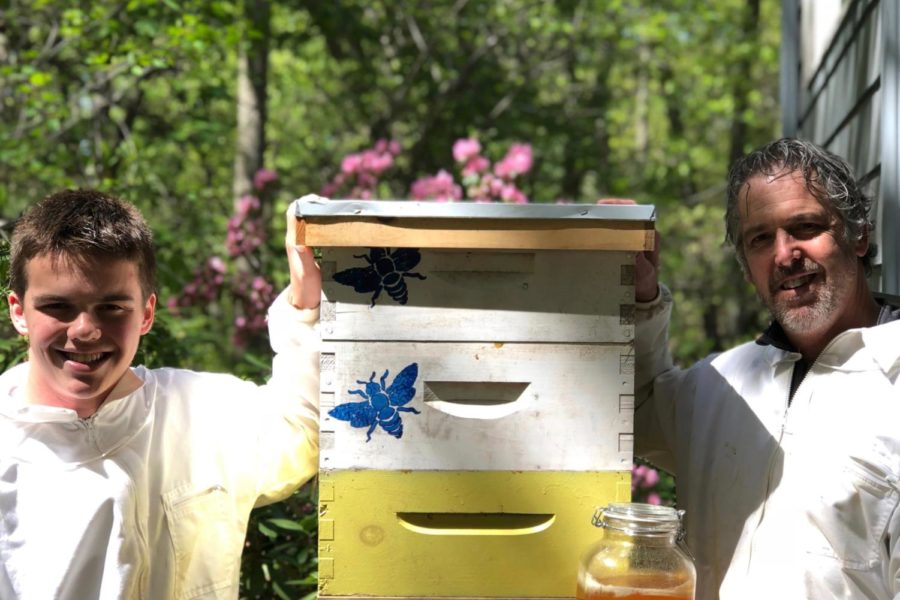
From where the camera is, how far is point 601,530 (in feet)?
5.99

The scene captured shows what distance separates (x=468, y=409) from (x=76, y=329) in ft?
2.33

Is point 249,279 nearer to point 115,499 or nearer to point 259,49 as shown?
point 259,49

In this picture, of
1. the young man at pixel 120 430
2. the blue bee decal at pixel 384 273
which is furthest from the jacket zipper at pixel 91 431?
the blue bee decal at pixel 384 273

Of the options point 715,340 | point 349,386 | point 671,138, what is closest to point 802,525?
point 349,386

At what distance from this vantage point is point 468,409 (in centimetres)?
183

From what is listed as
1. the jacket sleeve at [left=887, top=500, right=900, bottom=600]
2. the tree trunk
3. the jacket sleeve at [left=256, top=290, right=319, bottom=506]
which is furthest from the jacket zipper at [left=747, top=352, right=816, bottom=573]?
the tree trunk

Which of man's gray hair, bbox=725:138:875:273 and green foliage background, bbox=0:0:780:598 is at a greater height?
green foliage background, bbox=0:0:780:598

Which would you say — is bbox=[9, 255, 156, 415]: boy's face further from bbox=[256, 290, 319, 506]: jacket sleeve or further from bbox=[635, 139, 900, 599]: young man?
bbox=[635, 139, 900, 599]: young man

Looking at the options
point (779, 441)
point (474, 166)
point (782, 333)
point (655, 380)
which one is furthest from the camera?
point (474, 166)

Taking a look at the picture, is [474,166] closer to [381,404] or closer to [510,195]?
[510,195]

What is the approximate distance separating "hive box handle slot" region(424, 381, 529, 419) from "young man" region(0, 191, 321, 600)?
11.0 inches

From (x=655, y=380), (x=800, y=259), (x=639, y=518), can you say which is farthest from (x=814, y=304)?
(x=639, y=518)

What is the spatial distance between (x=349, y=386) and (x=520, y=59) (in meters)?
6.68

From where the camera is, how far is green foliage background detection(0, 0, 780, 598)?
483cm
